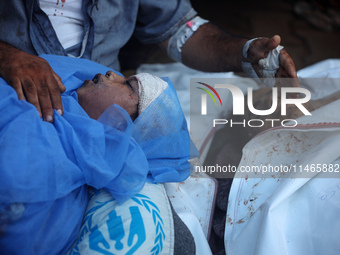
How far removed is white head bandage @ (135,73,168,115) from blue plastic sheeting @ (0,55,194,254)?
0.07 ft

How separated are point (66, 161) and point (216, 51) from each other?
97 centimetres

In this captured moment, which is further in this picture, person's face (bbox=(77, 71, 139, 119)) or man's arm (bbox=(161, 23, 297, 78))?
man's arm (bbox=(161, 23, 297, 78))

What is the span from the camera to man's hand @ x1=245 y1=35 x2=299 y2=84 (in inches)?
48.3

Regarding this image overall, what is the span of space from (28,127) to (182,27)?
103 centimetres

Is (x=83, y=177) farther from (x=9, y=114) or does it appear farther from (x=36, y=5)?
(x=36, y=5)

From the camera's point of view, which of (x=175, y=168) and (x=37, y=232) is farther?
(x=175, y=168)

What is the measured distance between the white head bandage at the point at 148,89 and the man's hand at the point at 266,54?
446 millimetres

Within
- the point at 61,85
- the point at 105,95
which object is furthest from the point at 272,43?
the point at 61,85

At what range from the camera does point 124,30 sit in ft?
5.02

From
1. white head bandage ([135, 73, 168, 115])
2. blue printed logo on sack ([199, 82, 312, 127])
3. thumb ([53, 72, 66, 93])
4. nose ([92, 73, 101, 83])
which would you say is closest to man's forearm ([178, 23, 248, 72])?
blue printed logo on sack ([199, 82, 312, 127])

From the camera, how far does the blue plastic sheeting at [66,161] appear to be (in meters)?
0.80

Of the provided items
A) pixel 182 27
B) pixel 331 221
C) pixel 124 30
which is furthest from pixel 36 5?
pixel 331 221

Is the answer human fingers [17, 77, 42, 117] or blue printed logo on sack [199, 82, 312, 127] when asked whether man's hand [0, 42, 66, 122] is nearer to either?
human fingers [17, 77, 42, 117]

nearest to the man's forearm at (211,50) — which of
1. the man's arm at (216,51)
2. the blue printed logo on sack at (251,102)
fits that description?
the man's arm at (216,51)
